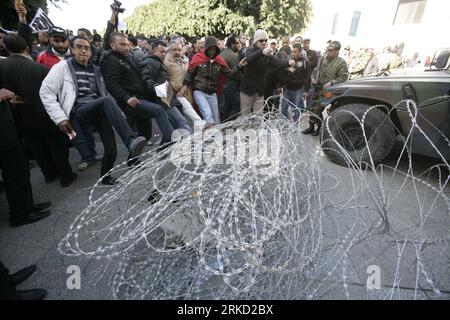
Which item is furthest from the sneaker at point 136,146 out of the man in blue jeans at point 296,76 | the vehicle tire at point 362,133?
the man in blue jeans at point 296,76

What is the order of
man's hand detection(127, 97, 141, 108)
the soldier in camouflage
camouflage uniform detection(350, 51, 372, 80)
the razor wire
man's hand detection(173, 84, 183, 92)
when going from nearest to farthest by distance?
the razor wire
man's hand detection(127, 97, 141, 108)
man's hand detection(173, 84, 183, 92)
the soldier in camouflage
camouflage uniform detection(350, 51, 372, 80)

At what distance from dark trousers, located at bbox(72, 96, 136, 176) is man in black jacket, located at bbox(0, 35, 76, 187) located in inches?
16.3

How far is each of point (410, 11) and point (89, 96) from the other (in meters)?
23.5

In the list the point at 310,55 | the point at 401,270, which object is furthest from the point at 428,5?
the point at 401,270

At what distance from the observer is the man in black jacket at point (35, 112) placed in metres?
2.84

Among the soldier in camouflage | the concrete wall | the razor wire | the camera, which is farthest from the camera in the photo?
the concrete wall

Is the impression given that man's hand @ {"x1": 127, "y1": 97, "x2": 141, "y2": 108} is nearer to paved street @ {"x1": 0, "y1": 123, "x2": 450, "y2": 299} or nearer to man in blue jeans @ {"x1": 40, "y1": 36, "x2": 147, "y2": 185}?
man in blue jeans @ {"x1": 40, "y1": 36, "x2": 147, "y2": 185}

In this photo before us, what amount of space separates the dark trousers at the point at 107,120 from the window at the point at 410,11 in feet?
74.9

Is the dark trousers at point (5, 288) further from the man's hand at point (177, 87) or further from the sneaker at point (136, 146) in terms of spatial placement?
the man's hand at point (177, 87)

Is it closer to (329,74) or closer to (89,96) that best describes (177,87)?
(89,96)

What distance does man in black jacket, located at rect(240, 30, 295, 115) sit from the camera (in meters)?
4.56

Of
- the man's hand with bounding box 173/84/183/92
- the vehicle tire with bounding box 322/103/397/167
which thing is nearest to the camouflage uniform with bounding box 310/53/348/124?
the vehicle tire with bounding box 322/103/397/167

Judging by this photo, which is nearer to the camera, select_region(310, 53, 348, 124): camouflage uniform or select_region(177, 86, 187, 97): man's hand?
select_region(177, 86, 187, 97): man's hand
